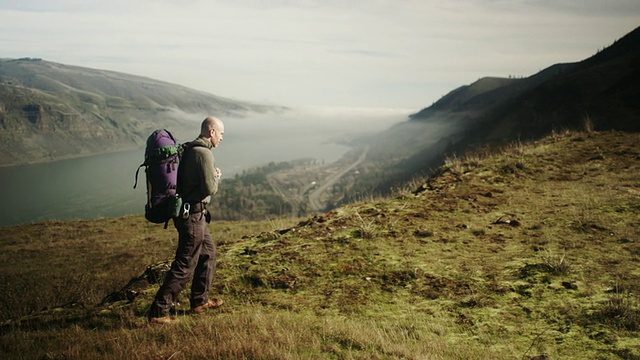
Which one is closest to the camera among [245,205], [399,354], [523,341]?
[399,354]

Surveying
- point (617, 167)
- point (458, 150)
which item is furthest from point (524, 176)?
point (458, 150)

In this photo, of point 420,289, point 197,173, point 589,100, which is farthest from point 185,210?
point 589,100

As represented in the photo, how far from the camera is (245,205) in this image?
143 m

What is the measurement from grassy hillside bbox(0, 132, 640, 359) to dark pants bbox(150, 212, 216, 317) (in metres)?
0.32

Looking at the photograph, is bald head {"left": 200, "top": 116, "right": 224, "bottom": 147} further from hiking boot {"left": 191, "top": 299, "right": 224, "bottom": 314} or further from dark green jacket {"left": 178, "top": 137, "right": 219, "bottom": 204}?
hiking boot {"left": 191, "top": 299, "right": 224, "bottom": 314}

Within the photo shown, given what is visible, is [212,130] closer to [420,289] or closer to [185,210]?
[185,210]

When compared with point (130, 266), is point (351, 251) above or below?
above

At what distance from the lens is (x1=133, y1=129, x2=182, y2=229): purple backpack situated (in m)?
5.02

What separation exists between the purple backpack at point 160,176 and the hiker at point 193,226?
0.14 metres

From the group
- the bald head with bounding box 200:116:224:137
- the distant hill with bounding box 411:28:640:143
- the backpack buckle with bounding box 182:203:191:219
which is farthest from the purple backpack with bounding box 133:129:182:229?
the distant hill with bounding box 411:28:640:143

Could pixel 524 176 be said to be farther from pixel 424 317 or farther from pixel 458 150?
pixel 458 150

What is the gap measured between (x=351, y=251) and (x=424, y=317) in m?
2.42

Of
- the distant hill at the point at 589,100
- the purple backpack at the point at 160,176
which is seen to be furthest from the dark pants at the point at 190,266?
the distant hill at the point at 589,100

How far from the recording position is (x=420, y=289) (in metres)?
5.52
